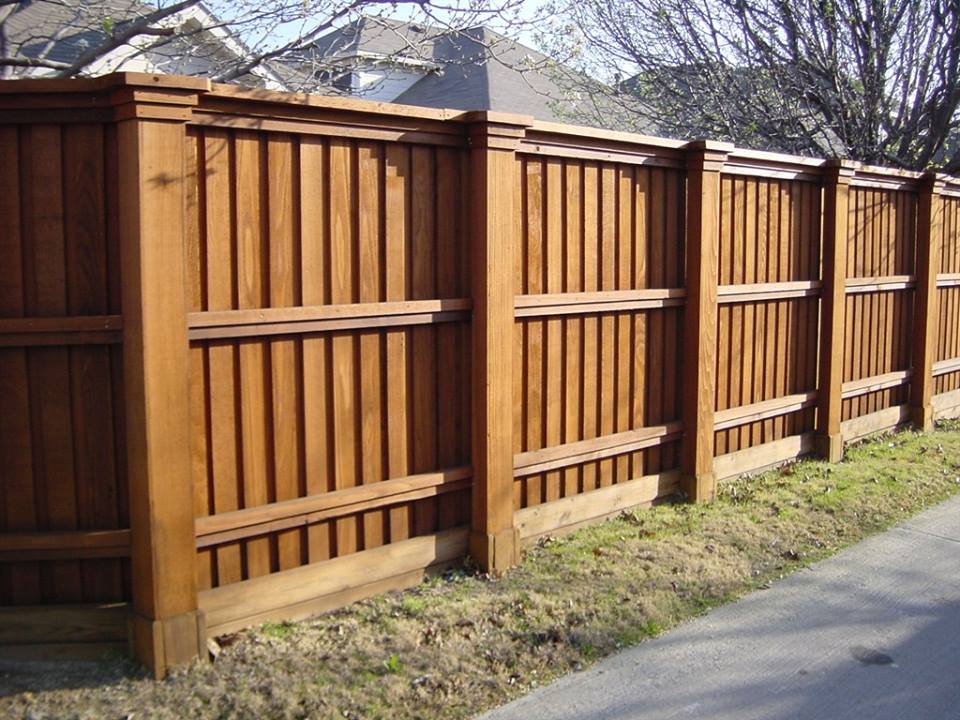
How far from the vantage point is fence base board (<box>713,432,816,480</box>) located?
670cm

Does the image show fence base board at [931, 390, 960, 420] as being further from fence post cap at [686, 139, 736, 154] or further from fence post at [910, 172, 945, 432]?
fence post cap at [686, 139, 736, 154]

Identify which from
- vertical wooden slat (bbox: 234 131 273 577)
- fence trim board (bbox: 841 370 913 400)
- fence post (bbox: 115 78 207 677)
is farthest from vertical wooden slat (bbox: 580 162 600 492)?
fence trim board (bbox: 841 370 913 400)

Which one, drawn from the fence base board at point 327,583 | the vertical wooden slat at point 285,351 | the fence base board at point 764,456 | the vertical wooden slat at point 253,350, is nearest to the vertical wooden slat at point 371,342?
the fence base board at point 327,583

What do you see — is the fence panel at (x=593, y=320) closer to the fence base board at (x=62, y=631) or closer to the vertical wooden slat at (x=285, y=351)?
the vertical wooden slat at (x=285, y=351)

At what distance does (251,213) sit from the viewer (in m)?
4.11

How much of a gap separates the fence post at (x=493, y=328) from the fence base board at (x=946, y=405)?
5.76 m

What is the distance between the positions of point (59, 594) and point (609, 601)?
2.41 metres

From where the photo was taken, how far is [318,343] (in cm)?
436

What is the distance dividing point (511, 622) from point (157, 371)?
1.88 meters

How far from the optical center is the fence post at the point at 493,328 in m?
4.78

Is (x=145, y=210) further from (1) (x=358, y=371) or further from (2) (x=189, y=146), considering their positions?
(1) (x=358, y=371)

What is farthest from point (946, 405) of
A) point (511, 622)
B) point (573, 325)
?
point (511, 622)

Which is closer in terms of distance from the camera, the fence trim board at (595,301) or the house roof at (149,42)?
the fence trim board at (595,301)

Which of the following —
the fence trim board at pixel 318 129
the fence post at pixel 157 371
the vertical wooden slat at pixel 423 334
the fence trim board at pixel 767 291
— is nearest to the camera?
the fence post at pixel 157 371
